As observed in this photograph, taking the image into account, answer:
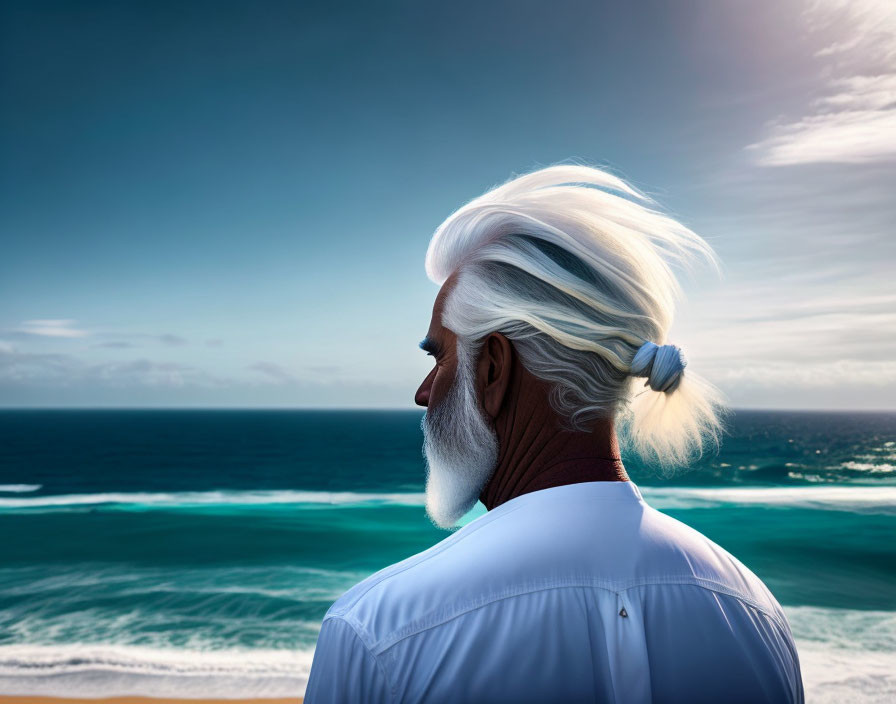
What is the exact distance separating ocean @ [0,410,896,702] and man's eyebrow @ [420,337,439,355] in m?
6.10

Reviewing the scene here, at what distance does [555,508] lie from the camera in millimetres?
851

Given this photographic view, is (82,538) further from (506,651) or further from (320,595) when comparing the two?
(506,651)

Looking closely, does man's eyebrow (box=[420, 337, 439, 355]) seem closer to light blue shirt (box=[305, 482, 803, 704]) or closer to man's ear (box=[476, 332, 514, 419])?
man's ear (box=[476, 332, 514, 419])

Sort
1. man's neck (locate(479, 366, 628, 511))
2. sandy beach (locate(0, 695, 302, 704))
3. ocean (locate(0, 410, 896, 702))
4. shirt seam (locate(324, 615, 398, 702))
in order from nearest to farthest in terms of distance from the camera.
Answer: shirt seam (locate(324, 615, 398, 702)), man's neck (locate(479, 366, 628, 511)), sandy beach (locate(0, 695, 302, 704)), ocean (locate(0, 410, 896, 702))

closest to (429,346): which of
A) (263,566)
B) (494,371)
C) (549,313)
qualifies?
(494,371)

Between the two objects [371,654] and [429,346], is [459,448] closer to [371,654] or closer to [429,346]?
[429,346]

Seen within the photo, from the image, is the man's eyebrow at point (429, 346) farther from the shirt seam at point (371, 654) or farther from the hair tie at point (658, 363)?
the shirt seam at point (371, 654)

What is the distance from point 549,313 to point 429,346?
30cm

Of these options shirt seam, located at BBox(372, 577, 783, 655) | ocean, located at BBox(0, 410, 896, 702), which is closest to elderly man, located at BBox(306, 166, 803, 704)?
shirt seam, located at BBox(372, 577, 783, 655)

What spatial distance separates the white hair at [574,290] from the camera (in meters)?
1.01

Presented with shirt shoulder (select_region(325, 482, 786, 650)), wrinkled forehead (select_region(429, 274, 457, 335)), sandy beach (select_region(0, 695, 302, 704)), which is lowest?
sandy beach (select_region(0, 695, 302, 704))

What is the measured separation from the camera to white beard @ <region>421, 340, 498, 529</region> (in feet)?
3.70

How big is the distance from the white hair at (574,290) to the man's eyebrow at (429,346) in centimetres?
7

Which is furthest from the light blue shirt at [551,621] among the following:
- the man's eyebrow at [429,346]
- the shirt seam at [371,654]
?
the man's eyebrow at [429,346]
